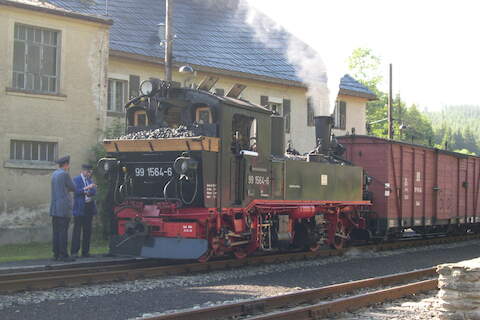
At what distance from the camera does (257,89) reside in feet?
83.4

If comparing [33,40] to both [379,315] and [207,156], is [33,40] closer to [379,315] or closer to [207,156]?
[207,156]

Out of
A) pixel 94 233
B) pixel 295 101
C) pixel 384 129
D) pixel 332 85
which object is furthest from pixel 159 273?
pixel 384 129

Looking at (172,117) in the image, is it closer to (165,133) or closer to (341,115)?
(165,133)

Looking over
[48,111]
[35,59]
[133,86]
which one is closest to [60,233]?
[48,111]

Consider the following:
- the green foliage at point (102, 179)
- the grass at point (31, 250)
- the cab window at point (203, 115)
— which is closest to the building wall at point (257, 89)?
the green foliage at point (102, 179)

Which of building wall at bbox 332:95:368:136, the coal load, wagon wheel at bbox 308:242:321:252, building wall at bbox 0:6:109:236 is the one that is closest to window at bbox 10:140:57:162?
building wall at bbox 0:6:109:236

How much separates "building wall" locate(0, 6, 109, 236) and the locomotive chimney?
21.1 feet

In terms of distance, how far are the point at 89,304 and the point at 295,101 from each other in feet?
66.8

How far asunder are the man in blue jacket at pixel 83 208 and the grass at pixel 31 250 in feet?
2.75

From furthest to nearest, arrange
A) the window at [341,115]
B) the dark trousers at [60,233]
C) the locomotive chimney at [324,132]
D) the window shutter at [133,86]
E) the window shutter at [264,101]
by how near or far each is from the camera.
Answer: the window at [341,115], the window shutter at [264,101], the window shutter at [133,86], the locomotive chimney at [324,132], the dark trousers at [60,233]

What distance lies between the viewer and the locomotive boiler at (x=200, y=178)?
34.1 ft

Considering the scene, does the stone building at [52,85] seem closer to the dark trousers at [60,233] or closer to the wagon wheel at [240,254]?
the dark trousers at [60,233]

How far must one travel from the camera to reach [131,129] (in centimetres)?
1165

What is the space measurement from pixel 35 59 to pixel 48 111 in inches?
54.8
